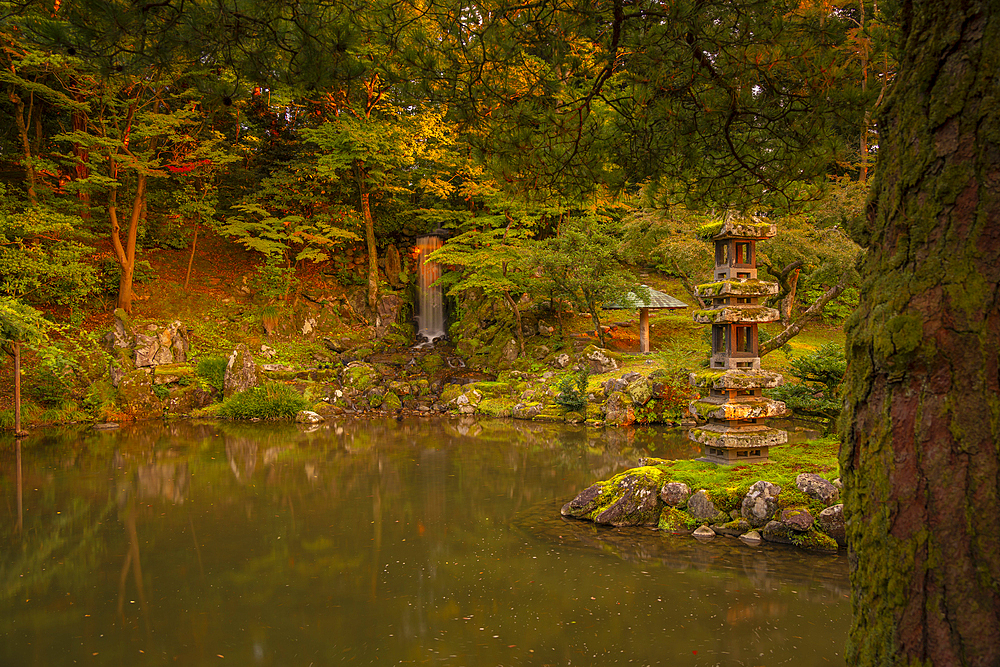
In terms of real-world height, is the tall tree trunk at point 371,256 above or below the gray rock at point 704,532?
above

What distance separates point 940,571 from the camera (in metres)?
1.69

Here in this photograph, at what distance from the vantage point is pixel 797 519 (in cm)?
607

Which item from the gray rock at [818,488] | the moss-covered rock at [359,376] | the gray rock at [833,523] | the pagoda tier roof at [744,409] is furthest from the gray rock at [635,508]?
the moss-covered rock at [359,376]

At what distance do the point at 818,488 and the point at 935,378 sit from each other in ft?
16.8

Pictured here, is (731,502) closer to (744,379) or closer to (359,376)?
(744,379)

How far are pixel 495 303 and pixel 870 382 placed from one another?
17.4 metres

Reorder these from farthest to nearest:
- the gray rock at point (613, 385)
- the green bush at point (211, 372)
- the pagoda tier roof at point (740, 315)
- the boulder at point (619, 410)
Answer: the green bush at point (211, 372) < the gray rock at point (613, 385) < the boulder at point (619, 410) < the pagoda tier roof at point (740, 315)

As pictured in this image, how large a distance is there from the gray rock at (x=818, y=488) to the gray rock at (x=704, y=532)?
3.30ft

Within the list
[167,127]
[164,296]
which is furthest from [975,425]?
[164,296]

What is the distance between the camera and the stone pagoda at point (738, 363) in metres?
8.04

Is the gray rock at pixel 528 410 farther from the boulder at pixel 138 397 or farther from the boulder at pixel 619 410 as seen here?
the boulder at pixel 138 397

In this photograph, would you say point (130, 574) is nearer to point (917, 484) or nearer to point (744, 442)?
point (917, 484)

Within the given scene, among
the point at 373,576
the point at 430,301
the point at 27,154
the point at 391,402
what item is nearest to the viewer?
the point at 373,576

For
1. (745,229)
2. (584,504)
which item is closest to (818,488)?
(584,504)
